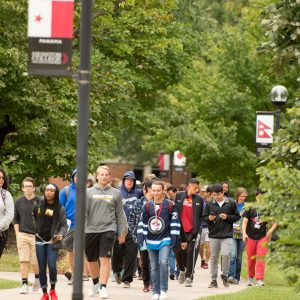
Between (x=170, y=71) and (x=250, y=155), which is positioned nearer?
(x=170, y=71)

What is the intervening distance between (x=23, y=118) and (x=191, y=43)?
1084 centimetres

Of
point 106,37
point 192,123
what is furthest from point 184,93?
point 106,37

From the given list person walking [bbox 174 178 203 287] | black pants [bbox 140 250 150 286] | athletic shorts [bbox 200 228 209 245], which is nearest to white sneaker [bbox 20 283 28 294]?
black pants [bbox 140 250 150 286]

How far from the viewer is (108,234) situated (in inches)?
619

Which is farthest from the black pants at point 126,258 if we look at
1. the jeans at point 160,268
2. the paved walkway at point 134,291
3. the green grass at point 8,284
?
the jeans at point 160,268

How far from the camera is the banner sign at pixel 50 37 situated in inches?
364

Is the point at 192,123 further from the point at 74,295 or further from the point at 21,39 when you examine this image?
the point at 74,295

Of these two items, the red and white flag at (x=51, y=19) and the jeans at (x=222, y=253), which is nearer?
the red and white flag at (x=51, y=19)

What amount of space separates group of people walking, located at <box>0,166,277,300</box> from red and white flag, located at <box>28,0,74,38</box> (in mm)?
4241

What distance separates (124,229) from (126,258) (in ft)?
8.63

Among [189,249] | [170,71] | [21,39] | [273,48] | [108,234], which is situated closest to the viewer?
[273,48]

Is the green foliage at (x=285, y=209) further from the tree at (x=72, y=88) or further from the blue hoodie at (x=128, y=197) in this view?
the tree at (x=72, y=88)

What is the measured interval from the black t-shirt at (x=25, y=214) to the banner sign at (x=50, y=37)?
23.2ft

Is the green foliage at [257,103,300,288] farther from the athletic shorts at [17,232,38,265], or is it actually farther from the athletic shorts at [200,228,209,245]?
the athletic shorts at [200,228,209,245]
